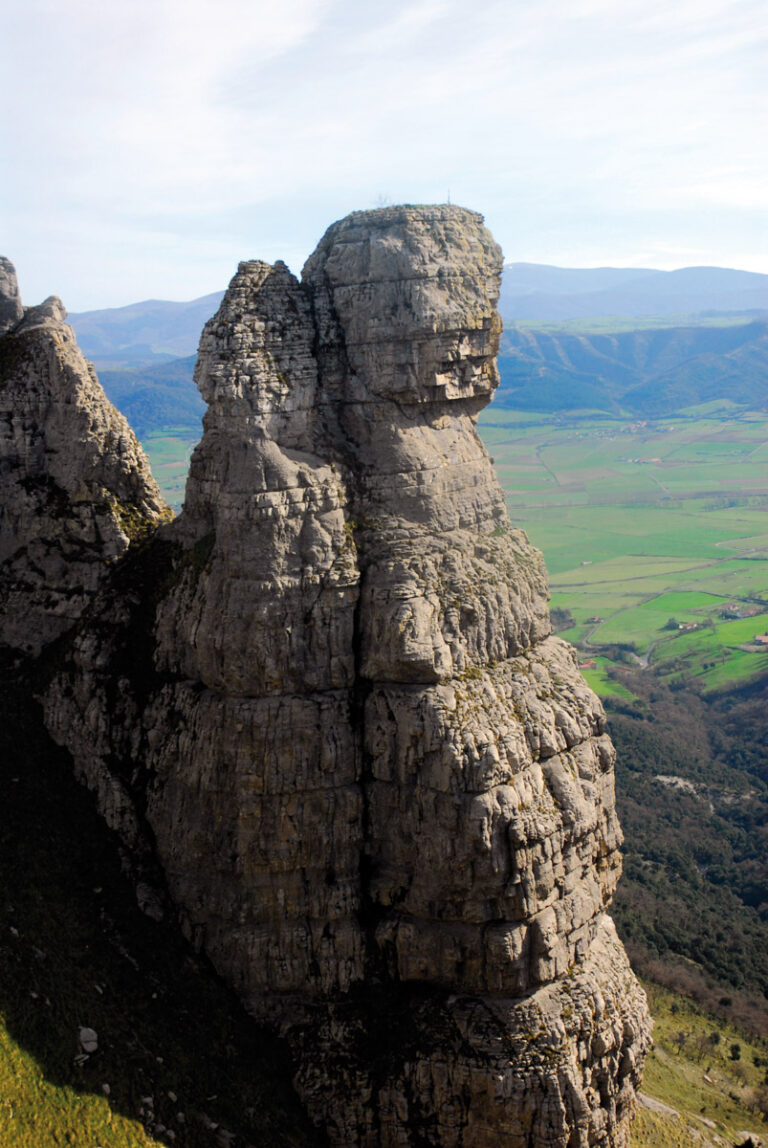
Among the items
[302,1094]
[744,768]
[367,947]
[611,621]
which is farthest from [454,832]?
[611,621]

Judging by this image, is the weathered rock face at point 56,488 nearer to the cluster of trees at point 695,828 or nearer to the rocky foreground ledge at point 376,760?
the rocky foreground ledge at point 376,760

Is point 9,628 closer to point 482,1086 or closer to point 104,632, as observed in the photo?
point 104,632

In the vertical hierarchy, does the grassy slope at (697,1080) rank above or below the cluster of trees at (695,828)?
above

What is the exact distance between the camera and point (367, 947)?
→ 99.0 ft

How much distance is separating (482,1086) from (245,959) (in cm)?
828

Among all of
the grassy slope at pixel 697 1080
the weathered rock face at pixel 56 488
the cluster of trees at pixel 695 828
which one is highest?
the weathered rock face at pixel 56 488

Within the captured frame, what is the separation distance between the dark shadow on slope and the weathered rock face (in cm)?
704

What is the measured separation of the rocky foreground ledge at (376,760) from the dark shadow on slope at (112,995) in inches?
36.9

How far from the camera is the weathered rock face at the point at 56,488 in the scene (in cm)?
3697

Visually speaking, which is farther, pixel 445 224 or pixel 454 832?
pixel 445 224

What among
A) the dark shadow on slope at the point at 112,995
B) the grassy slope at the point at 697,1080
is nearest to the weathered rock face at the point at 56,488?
the dark shadow on slope at the point at 112,995

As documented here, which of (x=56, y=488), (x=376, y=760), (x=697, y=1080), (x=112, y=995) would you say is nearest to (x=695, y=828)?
(x=697, y=1080)

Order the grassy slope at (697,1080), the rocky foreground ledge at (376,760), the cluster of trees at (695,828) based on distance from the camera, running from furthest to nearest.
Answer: the cluster of trees at (695,828)
the grassy slope at (697,1080)
the rocky foreground ledge at (376,760)

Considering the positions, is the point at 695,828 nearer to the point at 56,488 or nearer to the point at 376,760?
the point at 376,760
